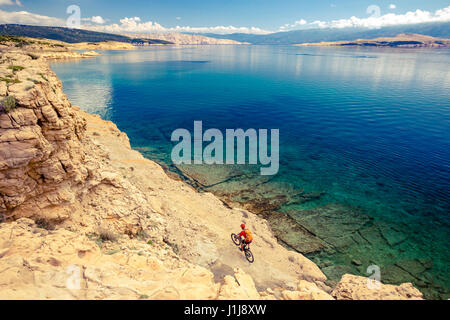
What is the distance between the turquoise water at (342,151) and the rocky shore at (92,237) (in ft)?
20.9

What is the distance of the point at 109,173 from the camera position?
50.5 feet

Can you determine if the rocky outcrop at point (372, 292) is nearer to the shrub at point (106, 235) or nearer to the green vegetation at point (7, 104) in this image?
the shrub at point (106, 235)

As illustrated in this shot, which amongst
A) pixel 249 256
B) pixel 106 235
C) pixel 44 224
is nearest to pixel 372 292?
pixel 249 256

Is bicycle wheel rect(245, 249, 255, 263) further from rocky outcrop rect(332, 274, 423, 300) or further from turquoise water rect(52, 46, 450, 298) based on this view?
turquoise water rect(52, 46, 450, 298)

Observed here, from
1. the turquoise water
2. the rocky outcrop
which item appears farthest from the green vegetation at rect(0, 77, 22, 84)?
the rocky outcrop

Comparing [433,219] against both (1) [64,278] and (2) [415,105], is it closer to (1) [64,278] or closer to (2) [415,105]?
(1) [64,278]

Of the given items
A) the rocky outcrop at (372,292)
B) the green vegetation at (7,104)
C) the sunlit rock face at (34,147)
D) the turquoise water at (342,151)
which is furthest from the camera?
the turquoise water at (342,151)

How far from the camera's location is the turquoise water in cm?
1919

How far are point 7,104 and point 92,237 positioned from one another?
7.33 meters

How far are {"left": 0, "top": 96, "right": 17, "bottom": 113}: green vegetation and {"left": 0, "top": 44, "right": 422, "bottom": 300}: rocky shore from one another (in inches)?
1.6

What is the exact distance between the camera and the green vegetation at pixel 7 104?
32.2 ft

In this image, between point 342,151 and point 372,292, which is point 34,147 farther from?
point 342,151

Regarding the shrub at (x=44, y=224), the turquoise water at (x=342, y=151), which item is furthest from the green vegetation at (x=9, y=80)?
the turquoise water at (x=342, y=151)

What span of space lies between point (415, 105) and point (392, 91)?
48.5 feet
